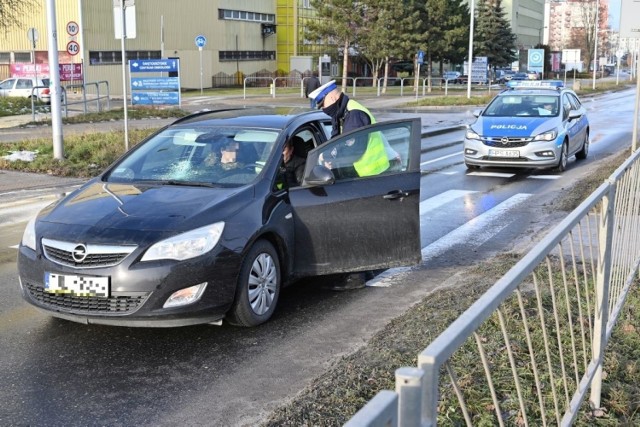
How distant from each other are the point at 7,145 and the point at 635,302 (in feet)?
48.4

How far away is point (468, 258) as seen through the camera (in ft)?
25.7

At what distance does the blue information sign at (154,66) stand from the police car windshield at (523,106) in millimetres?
14014

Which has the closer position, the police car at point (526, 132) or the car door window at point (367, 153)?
the car door window at point (367, 153)

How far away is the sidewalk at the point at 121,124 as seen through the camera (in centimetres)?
1314

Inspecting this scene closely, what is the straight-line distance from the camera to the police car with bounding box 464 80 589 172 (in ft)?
46.4

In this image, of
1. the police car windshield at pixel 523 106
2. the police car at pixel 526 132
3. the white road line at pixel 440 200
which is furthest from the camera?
the police car windshield at pixel 523 106

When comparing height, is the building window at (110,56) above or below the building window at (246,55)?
below

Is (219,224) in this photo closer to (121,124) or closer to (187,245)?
(187,245)

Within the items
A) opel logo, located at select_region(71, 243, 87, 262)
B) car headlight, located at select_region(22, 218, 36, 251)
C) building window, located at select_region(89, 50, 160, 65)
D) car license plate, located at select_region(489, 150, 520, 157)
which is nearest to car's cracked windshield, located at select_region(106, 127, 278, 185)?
car headlight, located at select_region(22, 218, 36, 251)

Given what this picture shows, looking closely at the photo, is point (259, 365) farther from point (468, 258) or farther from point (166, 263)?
point (468, 258)

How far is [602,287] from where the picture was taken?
12.7 ft

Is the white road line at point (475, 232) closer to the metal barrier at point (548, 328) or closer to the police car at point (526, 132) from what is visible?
the police car at point (526, 132)

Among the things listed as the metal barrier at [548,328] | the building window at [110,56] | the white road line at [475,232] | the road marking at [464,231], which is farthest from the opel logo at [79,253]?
the building window at [110,56]

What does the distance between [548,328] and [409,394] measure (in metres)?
1.86
